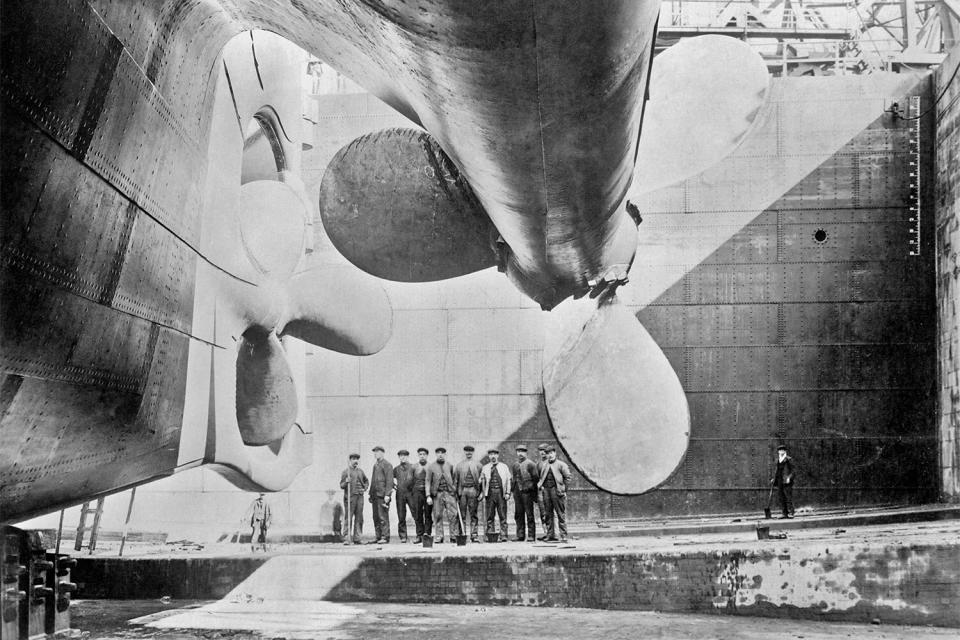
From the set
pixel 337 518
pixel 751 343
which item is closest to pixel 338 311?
pixel 337 518

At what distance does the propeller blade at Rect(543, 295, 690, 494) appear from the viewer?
24.4ft

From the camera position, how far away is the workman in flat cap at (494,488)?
1266 centimetres

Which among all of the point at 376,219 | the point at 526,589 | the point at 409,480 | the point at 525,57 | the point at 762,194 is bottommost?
the point at 526,589

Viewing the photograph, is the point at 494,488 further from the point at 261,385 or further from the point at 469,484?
the point at 261,385

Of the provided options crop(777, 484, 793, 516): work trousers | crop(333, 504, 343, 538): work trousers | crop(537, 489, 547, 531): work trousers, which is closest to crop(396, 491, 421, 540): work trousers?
crop(333, 504, 343, 538): work trousers

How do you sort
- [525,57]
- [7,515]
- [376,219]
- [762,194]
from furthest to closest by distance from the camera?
1. [762,194]
2. [376,219]
3. [7,515]
4. [525,57]

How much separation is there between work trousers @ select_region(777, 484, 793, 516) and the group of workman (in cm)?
274

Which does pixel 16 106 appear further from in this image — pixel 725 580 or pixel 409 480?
pixel 409 480

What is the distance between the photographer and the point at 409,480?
12.9 m

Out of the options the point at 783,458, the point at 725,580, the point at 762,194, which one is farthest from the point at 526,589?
the point at 762,194

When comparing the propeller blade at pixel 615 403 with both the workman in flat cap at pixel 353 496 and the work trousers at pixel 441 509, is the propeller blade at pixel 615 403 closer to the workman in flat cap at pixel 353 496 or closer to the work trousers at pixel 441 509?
the work trousers at pixel 441 509

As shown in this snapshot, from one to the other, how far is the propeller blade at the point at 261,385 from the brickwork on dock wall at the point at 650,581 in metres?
2.63

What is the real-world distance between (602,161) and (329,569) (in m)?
7.83

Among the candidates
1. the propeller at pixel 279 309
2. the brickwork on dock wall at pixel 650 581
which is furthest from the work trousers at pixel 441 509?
the propeller at pixel 279 309
